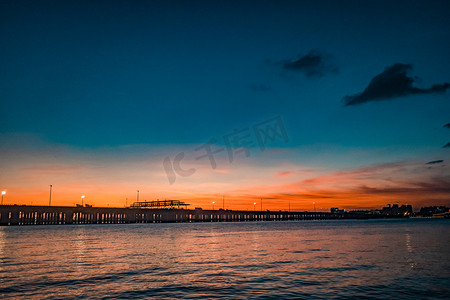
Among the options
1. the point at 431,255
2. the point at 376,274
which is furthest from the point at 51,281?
the point at 431,255

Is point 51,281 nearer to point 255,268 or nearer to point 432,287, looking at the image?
point 255,268

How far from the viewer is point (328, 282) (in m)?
25.3

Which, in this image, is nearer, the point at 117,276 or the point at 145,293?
the point at 145,293

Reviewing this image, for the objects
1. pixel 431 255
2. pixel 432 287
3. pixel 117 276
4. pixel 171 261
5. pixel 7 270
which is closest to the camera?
pixel 432 287

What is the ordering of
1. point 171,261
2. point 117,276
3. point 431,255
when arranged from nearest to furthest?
point 117,276, point 171,261, point 431,255

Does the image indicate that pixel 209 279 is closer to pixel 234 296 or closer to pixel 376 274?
pixel 234 296

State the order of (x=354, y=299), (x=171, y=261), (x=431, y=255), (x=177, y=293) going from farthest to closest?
1. (x=431, y=255)
2. (x=171, y=261)
3. (x=177, y=293)
4. (x=354, y=299)

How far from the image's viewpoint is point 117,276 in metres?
28.1

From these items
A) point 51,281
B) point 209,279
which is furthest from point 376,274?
point 51,281

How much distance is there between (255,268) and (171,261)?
1034cm

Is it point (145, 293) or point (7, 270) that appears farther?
point (7, 270)

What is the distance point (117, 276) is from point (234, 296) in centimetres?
1155

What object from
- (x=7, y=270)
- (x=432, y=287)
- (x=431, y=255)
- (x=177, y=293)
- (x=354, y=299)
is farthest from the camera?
(x=431, y=255)

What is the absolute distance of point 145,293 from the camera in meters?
22.1
